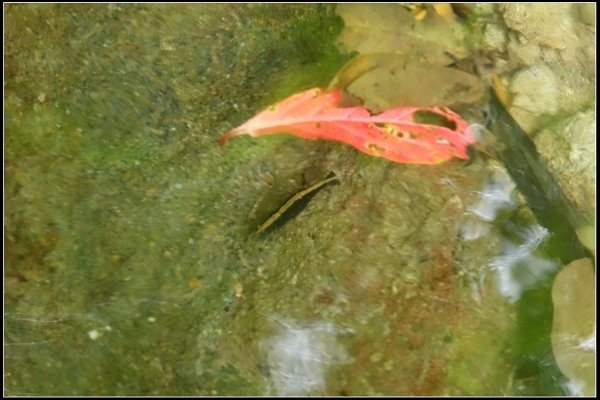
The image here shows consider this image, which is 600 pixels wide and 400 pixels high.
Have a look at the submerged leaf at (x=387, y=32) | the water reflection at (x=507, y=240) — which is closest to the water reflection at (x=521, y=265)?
the water reflection at (x=507, y=240)

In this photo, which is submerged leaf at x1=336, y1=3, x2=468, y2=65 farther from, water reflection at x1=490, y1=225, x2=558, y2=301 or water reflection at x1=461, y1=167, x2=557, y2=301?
water reflection at x1=490, y1=225, x2=558, y2=301

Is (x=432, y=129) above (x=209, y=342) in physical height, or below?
above

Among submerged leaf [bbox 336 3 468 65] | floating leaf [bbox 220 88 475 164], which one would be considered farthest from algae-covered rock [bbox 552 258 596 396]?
submerged leaf [bbox 336 3 468 65]

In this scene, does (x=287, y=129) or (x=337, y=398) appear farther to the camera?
(x=287, y=129)

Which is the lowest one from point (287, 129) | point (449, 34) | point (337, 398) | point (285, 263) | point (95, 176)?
point (337, 398)

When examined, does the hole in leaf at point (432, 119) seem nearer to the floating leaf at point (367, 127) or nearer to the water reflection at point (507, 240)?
the floating leaf at point (367, 127)

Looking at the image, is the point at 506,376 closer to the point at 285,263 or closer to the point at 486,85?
the point at 285,263

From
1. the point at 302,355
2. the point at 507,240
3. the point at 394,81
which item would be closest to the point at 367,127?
the point at 394,81

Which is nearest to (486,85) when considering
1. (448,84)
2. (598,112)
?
(448,84)
